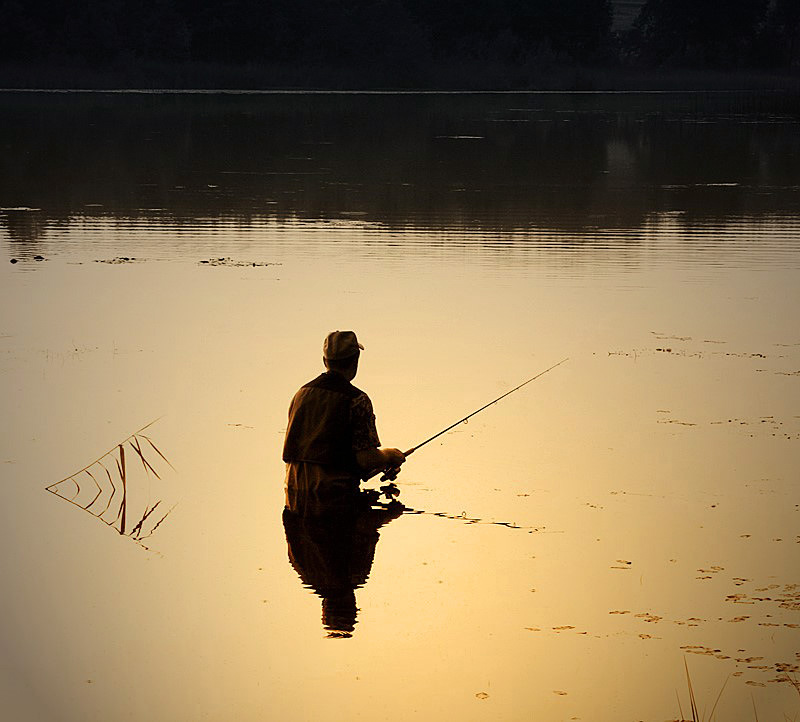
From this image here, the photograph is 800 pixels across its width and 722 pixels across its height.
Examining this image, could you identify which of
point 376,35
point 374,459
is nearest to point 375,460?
point 374,459

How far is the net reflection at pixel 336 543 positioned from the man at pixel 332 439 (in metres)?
0.02

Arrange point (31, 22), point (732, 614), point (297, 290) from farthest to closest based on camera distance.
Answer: point (31, 22) → point (297, 290) → point (732, 614)

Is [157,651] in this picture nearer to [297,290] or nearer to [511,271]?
[297,290]

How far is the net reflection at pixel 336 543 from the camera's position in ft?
16.5

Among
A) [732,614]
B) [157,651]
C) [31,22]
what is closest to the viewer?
[157,651]

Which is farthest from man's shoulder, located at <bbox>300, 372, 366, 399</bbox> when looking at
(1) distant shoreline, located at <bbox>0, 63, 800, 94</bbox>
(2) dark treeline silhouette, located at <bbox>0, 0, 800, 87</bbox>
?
(2) dark treeline silhouette, located at <bbox>0, 0, 800, 87</bbox>

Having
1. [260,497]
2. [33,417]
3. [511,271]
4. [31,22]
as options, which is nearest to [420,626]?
[260,497]

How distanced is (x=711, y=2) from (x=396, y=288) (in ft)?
244

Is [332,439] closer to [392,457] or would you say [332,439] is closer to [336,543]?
[392,457]

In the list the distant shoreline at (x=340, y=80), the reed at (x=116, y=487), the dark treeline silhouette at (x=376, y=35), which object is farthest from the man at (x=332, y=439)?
the dark treeline silhouette at (x=376, y=35)

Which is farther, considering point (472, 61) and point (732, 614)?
point (472, 61)

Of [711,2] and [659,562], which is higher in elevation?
[711,2]

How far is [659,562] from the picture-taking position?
5.48 meters

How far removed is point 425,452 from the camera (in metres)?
6.79
